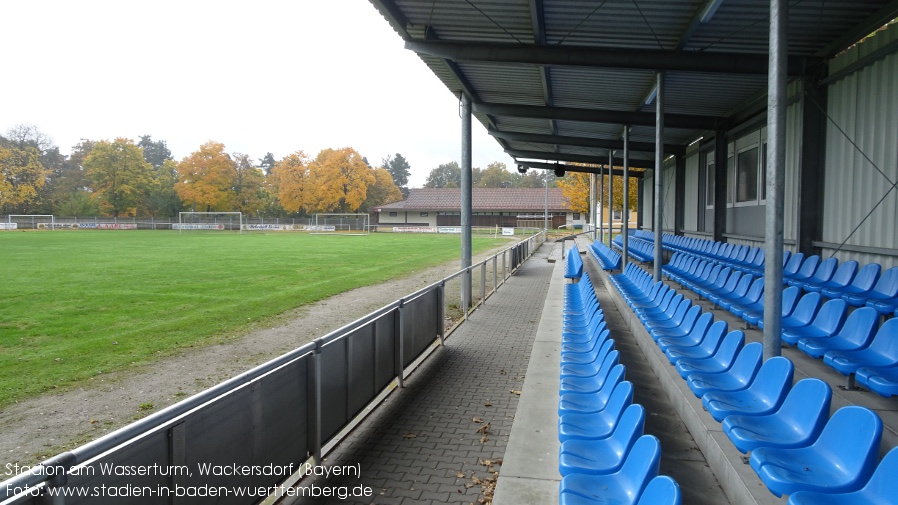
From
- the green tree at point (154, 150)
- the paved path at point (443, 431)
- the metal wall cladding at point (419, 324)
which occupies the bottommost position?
the paved path at point (443, 431)

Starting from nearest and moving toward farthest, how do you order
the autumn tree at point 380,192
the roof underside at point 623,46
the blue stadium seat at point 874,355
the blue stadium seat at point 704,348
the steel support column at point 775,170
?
the blue stadium seat at point 874,355 → the steel support column at point 775,170 → the blue stadium seat at point 704,348 → the roof underside at point 623,46 → the autumn tree at point 380,192

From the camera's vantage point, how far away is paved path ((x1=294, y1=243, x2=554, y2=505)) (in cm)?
428

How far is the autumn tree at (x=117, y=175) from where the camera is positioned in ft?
243

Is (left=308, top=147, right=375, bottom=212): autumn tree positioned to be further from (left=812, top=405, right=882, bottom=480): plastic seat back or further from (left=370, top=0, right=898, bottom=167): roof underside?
(left=812, top=405, right=882, bottom=480): plastic seat back

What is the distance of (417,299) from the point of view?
7.66 meters

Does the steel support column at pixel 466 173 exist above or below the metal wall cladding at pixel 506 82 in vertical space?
below

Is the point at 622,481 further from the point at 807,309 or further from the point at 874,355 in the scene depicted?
the point at 807,309

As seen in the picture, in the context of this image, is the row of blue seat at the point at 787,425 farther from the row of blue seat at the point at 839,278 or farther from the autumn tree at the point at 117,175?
the autumn tree at the point at 117,175

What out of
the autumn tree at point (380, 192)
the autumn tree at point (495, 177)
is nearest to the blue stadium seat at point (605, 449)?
the autumn tree at point (380, 192)

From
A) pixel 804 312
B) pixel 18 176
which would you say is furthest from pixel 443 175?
pixel 804 312

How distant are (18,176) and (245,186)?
88.2 feet

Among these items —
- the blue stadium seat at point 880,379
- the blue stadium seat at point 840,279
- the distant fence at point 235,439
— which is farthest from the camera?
the blue stadium seat at point 840,279

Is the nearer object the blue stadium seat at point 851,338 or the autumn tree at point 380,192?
the blue stadium seat at point 851,338

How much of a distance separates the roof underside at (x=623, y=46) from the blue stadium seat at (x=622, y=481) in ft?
20.9
